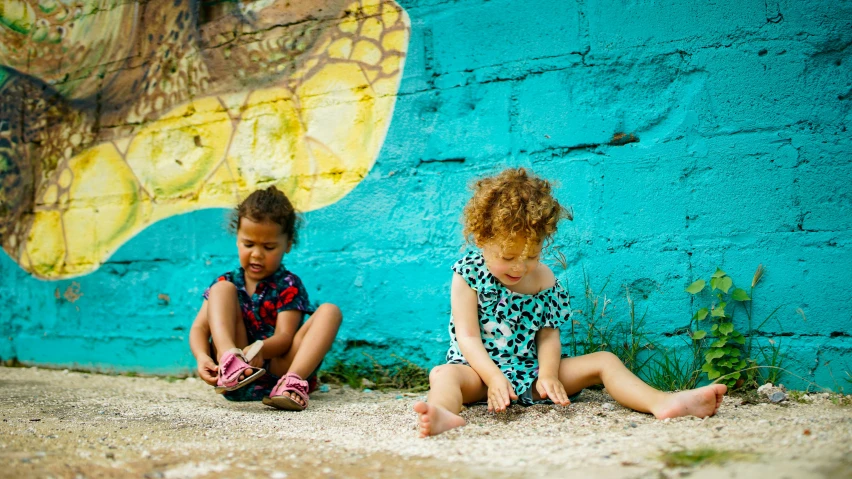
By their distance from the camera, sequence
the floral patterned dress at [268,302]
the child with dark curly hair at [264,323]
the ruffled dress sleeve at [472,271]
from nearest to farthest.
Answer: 1. the ruffled dress sleeve at [472,271]
2. the child with dark curly hair at [264,323]
3. the floral patterned dress at [268,302]

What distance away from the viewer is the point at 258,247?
2.78 m

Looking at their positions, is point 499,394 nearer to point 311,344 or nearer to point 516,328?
point 516,328

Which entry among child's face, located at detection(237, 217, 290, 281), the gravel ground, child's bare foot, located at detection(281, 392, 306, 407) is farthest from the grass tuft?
child's face, located at detection(237, 217, 290, 281)

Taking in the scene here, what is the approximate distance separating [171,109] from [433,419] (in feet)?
7.80

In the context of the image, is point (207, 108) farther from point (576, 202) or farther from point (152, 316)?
point (576, 202)

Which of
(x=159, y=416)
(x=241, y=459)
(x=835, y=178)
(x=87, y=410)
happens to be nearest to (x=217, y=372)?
(x=159, y=416)

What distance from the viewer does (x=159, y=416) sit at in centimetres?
235

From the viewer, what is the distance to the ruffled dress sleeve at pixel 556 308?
7.97 feet

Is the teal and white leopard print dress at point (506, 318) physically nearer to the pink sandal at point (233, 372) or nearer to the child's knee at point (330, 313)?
the child's knee at point (330, 313)

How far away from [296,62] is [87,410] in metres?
1.72

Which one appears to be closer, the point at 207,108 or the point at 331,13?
the point at 331,13

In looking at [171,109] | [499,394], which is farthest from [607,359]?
[171,109]

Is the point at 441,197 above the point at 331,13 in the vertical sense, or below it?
below

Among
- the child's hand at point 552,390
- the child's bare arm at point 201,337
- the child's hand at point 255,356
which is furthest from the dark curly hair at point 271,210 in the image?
the child's hand at point 552,390
